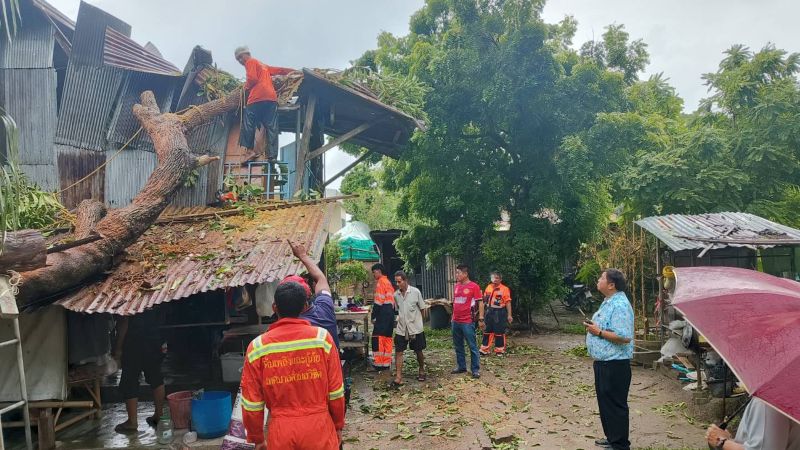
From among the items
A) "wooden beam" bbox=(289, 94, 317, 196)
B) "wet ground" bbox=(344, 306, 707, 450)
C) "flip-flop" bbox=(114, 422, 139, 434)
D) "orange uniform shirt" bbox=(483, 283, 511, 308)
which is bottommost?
"wet ground" bbox=(344, 306, 707, 450)

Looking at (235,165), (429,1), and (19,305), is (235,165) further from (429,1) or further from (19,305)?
(429,1)

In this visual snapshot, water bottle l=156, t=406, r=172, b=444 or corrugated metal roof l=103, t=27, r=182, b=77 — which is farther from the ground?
corrugated metal roof l=103, t=27, r=182, b=77

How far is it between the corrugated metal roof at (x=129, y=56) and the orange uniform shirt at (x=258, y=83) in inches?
63.7

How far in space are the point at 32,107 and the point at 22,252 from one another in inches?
A: 187

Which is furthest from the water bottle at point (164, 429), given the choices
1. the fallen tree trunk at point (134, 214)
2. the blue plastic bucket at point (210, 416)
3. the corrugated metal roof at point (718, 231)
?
the corrugated metal roof at point (718, 231)

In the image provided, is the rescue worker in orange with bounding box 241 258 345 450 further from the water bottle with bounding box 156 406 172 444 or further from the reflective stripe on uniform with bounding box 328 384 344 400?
the water bottle with bounding box 156 406 172 444

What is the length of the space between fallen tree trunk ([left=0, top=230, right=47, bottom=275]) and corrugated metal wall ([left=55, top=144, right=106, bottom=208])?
391cm

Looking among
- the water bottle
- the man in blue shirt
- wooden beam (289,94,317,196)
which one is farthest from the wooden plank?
the man in blue shirt

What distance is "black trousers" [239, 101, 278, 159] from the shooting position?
360 inches

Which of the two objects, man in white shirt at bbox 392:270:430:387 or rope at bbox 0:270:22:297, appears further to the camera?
man in white shirt at bbox 392:270:430:387

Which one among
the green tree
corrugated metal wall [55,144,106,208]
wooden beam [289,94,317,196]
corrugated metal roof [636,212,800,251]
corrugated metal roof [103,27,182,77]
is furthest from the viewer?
the green tree

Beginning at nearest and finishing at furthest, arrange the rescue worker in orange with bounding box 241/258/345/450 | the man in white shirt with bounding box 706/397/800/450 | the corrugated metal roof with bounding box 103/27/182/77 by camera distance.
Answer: the man in white shirt with bounding box 706/397/800/450, the rescue worker in orange with bounding box 241/258/345/450, the corrugated metal roof with bounding box 103/27/182/77

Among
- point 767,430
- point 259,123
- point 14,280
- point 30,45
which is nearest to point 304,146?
point 259,123

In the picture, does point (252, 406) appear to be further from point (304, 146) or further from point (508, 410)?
point (304, 146)
